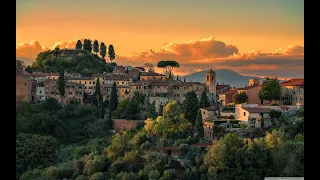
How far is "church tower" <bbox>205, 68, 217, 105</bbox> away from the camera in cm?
1428

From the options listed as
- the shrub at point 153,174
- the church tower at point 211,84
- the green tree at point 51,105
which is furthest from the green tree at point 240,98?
the shrub at point 153,174

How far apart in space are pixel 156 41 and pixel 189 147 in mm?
7099

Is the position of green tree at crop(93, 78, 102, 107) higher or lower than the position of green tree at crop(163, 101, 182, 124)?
higher

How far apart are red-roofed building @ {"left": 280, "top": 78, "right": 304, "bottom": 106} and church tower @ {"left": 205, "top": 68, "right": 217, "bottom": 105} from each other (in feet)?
6.03

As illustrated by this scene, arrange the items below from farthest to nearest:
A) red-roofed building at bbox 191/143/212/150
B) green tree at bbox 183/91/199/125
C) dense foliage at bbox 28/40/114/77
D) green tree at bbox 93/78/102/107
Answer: dense foliage at bbox 28/40/114/77, green tree at bbox 93/78/102/107, green tree at bbox 183/91/199/125, red-roofed building at bbox 191/143/212/150

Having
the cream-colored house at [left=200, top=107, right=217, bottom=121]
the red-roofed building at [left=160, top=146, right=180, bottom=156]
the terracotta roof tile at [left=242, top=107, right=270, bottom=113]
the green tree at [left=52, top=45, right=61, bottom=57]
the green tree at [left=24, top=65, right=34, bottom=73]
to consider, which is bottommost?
the red-roofed building at [left=160, top=146, right=180, bottom=156]

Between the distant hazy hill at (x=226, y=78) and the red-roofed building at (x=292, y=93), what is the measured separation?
73.7 inches

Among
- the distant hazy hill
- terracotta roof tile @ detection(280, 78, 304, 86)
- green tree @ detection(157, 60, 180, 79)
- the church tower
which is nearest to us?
terracotta roof tile @ detection(280, 78, 304, 86)

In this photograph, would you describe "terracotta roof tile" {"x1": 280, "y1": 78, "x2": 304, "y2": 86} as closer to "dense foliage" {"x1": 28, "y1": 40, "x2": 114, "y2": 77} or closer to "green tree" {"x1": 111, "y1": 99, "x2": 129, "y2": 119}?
"green tree" {"x1": 111, "y1": 99, "x2": 129, "y2": 119}

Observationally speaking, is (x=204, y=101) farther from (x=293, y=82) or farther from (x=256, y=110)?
(x=293, y=82)

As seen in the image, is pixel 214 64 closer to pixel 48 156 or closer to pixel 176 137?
pixel 176 137

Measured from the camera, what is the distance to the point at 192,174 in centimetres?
881

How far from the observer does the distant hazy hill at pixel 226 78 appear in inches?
594

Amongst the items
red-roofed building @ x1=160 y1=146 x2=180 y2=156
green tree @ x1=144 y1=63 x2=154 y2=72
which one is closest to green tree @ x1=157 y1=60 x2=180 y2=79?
green tree @ x1=144 y1=63 x2=154 y2=72
